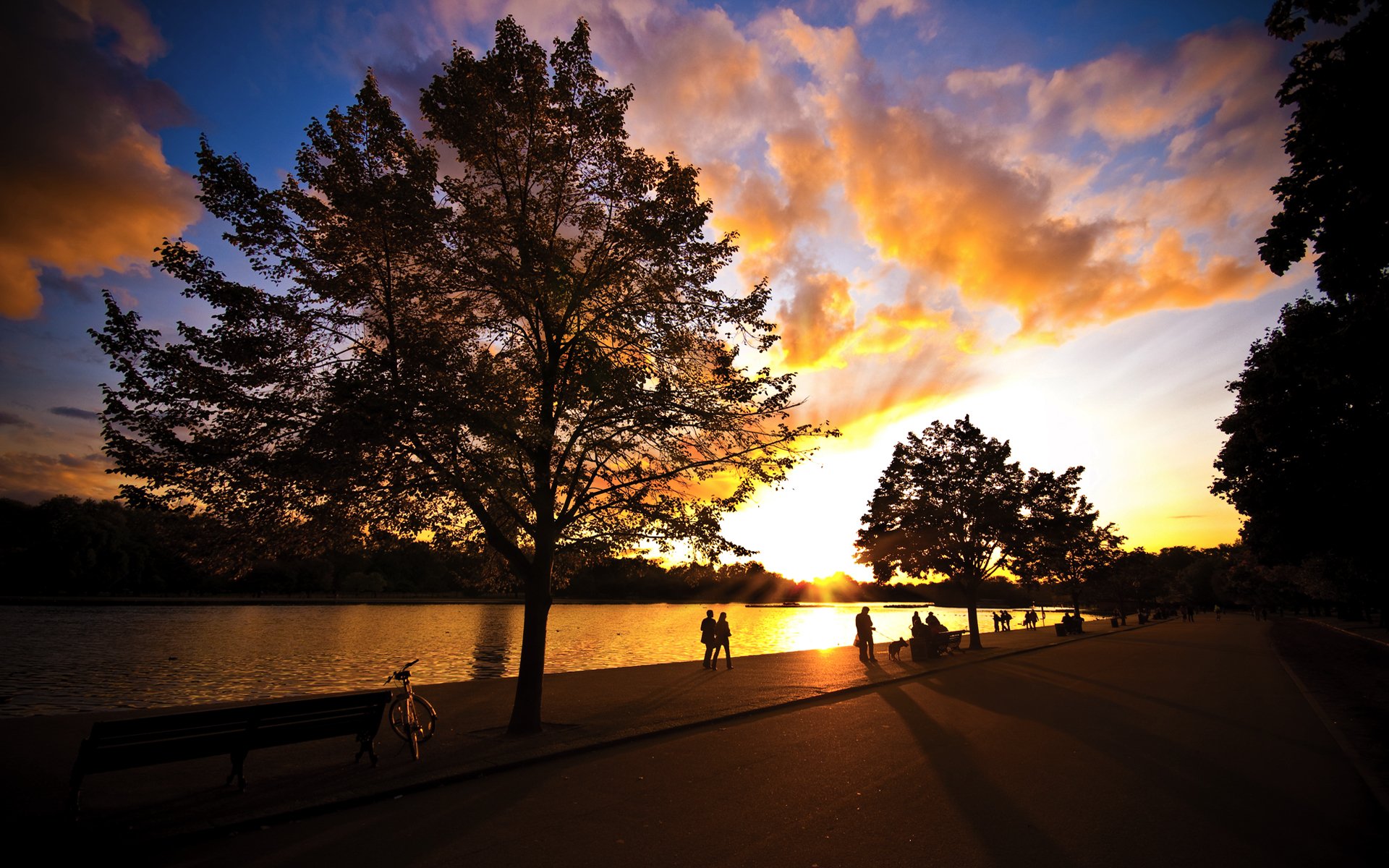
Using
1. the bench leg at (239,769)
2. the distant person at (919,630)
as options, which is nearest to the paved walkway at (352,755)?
the bench leg at (239,769)

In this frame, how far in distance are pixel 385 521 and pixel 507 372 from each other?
11.4ft

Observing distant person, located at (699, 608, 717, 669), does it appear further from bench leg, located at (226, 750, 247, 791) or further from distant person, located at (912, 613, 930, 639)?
bench leg, located at (226, 750, 247, 791)

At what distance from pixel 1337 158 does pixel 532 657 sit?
17676mm

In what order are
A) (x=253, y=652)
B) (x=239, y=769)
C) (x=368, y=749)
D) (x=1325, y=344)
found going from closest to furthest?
(x=239, y=769)
(x=368, y=749)
(x=1325, y=344)
(x=253, y=652)

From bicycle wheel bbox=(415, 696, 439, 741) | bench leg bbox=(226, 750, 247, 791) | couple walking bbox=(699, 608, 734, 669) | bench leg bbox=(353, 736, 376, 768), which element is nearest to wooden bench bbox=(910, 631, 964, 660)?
couple walking bbox=(699, 608, 734, 669)

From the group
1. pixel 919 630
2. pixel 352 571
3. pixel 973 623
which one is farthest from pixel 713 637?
pixel 352 571

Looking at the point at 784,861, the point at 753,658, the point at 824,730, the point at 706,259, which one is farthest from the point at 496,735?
the point at 753,658

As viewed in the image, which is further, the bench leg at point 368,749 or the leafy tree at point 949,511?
the leafy tree at point 949,511

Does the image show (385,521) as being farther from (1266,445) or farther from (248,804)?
(1266,445)

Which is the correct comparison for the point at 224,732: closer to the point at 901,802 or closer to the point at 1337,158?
the point at 901,802

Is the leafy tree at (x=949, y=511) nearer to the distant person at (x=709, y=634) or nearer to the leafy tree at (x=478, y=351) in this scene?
the distant person at (x=709, y=634)

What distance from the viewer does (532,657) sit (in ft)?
39.9

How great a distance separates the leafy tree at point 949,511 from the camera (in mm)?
34062

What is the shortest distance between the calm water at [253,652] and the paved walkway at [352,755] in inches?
310
